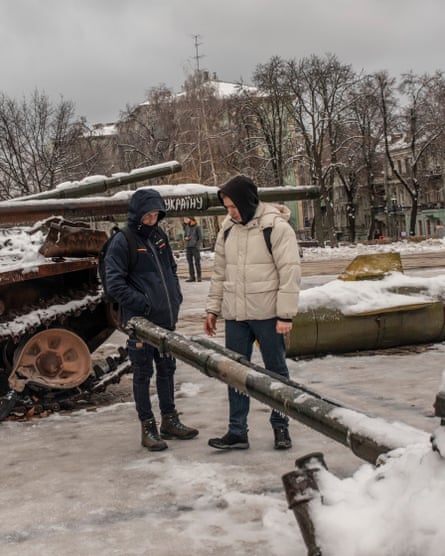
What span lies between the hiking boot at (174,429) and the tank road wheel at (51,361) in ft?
4.02

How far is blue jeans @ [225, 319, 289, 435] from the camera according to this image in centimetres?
437

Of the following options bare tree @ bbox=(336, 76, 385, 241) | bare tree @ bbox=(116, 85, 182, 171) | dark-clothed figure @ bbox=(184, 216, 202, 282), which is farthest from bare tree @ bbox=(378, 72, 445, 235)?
dark-clothed figure @ bbox=(184, 216, 202, 282)

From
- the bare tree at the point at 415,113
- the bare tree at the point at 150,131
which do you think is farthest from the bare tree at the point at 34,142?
the bare tree at the point at 415,113

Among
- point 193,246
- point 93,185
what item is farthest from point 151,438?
point 193,246

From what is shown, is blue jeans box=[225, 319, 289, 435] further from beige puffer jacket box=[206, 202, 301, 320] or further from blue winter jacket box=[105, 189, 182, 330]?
blue winter jacket box=[105, 189, 182, 330]

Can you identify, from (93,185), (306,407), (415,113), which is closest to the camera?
(306,407)

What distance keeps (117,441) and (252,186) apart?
5.90 feet

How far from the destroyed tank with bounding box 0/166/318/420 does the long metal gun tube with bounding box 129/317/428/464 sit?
8.91 ft

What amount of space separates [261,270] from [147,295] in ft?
2.53

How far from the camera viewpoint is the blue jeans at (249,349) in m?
4.37

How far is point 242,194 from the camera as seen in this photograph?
4367mm

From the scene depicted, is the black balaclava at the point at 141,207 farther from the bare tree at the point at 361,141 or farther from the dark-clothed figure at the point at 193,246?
the bare tree at the point at 361,141

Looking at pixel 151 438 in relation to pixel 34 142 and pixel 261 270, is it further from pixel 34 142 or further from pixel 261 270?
pixel 34 142

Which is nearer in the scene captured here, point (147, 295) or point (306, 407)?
point (306, 407)
